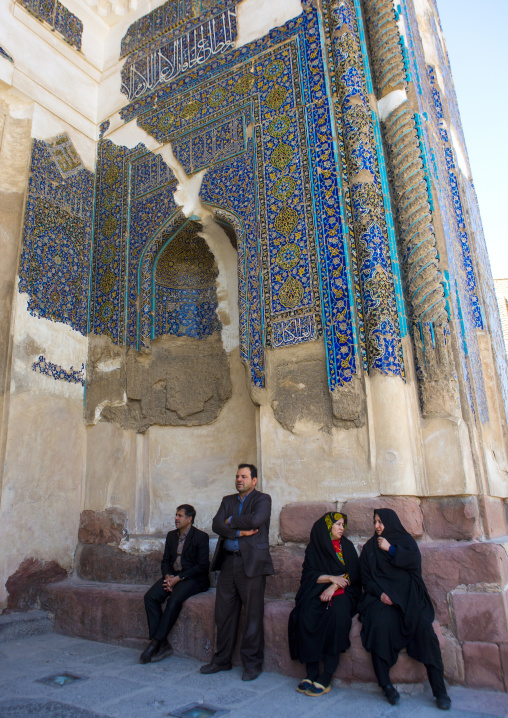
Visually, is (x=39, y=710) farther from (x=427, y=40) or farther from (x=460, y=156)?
(x=427, y=40)

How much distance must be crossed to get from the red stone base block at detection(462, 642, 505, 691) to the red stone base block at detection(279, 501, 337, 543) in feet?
3.60

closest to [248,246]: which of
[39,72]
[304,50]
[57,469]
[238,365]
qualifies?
[238,365]

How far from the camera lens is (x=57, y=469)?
4938mm

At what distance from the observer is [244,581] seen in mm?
3324

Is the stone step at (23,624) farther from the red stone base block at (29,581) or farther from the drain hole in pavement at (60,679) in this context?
the drain hole in pavement at (60,679)

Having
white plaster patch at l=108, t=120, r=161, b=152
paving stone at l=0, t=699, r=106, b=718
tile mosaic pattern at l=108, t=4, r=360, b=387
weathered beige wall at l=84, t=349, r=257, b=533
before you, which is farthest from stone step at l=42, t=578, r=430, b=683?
white plaster patch at l=108, t=120, r=161, b=152

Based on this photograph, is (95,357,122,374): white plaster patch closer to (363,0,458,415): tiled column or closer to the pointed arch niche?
the pointed arch niche

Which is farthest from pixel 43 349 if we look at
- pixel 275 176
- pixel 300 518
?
pixel 300 518

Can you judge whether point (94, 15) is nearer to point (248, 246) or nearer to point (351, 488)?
point (248, 246)

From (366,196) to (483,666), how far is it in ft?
10.1

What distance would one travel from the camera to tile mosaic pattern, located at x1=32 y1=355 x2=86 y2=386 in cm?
497

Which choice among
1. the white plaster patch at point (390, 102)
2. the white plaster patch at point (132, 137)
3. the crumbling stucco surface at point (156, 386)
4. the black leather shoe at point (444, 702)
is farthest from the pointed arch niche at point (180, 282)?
the black leather shoe at point (444, 702)

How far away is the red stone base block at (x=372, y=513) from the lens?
3.49m

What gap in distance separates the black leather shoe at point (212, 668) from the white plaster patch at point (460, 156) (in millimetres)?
5099
